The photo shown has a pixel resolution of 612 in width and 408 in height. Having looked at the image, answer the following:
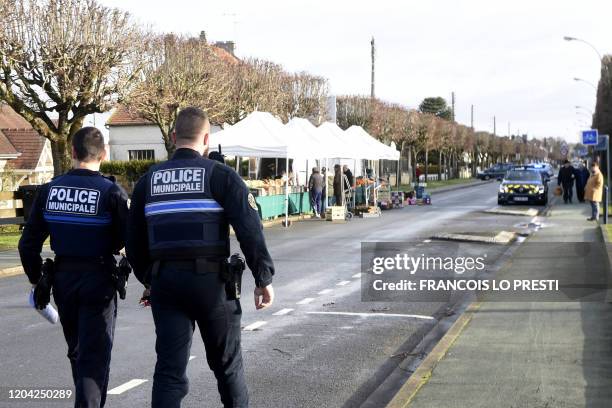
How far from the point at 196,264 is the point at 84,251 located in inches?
36.3

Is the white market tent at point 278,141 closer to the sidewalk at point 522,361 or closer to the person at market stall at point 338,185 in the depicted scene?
the person at market stall at point 338,185

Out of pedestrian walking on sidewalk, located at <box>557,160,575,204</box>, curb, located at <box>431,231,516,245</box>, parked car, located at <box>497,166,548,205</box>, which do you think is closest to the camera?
curb, located at <box>431,231,516,245</box>

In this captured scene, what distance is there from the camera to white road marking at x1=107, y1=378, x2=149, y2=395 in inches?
256

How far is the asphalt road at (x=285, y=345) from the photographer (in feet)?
21.7

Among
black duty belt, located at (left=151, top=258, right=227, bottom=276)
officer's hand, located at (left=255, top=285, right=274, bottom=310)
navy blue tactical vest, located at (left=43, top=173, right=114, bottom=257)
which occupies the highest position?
navy blue tactical vest, located at (left=43, top=173, right=114, bottom=257)

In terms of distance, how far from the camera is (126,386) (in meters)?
6.66

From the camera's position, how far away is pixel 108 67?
23766mm

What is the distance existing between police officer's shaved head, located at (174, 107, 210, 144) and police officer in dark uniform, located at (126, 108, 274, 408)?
15mm

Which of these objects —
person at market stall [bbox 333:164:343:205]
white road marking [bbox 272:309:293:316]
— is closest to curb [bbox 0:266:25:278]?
white road marking [bbox 272:309:293:316]

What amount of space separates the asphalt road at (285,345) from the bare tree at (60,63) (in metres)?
10.5

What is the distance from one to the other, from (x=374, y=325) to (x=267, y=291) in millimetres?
5051

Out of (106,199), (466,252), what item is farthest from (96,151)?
(466,252)

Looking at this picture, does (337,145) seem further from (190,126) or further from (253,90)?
(190,126)

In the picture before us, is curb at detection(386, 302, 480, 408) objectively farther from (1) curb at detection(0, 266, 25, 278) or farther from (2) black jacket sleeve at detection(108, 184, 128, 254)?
(1) curb at detection(0, 266, 25, 278)
